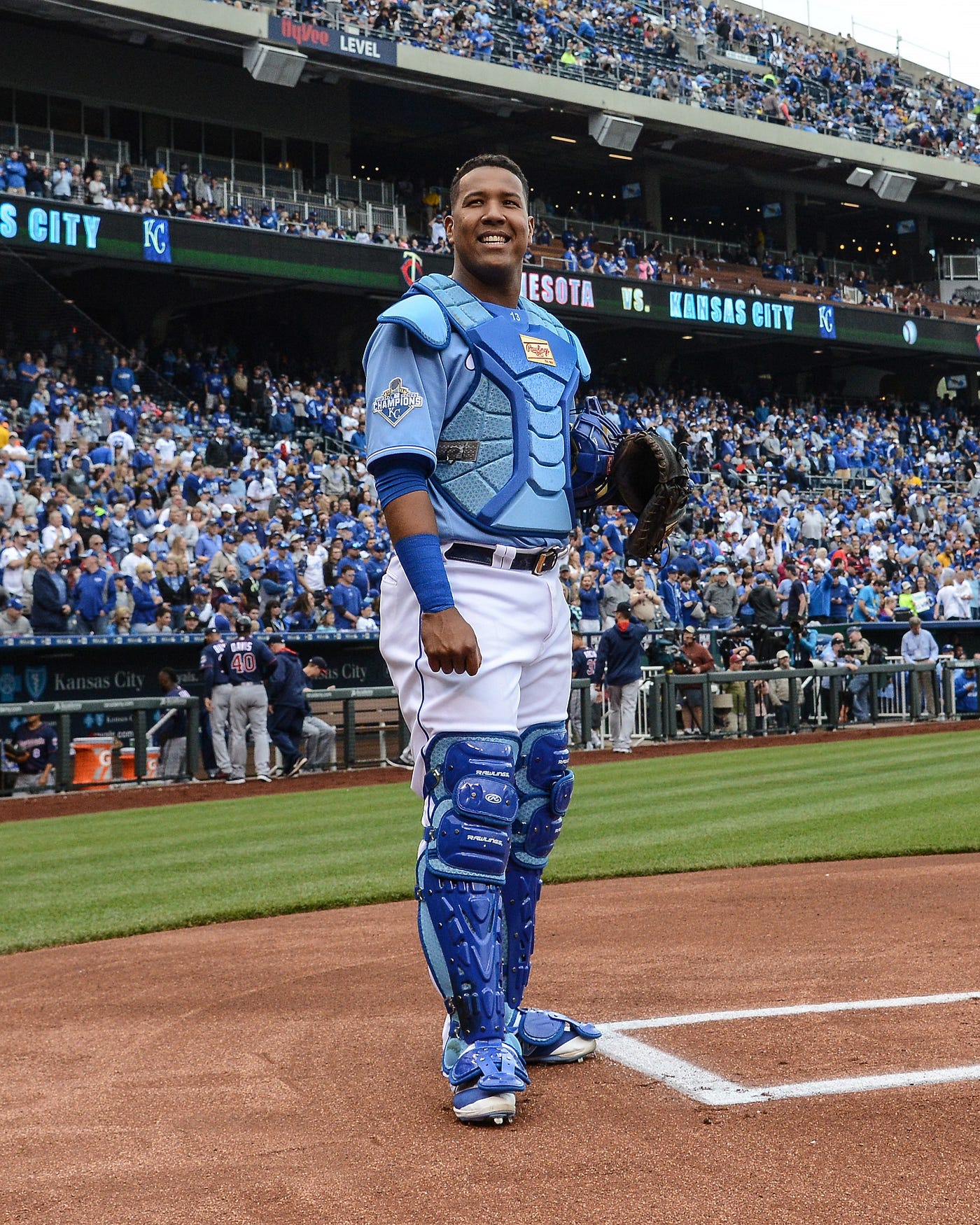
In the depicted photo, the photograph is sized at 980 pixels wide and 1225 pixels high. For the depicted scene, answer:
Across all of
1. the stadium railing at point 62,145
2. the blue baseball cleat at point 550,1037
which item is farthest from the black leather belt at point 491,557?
the stadium railing at point 62,145

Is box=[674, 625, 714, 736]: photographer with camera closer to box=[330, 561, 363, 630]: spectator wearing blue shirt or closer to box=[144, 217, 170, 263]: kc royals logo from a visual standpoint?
box=[330, 561, 363, 630]: spectator wearing blue shirt

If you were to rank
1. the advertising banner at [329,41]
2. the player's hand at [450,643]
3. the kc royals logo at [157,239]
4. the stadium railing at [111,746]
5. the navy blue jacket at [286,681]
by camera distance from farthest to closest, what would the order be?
the advertising banner at [329,41]
the kc royals logo at [157,239]
the navy blue jacket at [286,681]
the stadium railing at [111,746]
the player's hand at [450,643]

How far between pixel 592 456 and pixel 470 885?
1350mm

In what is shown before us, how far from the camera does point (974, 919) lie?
5.77m

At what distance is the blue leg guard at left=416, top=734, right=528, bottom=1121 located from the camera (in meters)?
3.55

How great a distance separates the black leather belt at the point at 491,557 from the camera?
12.3ft

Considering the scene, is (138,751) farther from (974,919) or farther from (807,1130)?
(807,1130)

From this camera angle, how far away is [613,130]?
120 ft

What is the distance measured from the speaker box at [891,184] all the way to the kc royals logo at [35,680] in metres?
34.1

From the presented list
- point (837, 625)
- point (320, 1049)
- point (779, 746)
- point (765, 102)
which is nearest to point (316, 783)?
point (779, 746)

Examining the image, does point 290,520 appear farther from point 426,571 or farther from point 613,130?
point 613,130

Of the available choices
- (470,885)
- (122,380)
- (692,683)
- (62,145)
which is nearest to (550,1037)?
(470,885)

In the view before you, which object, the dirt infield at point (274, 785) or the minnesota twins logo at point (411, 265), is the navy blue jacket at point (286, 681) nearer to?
the dirt infield at point (274, 785)

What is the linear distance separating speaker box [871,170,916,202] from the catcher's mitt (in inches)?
1648
